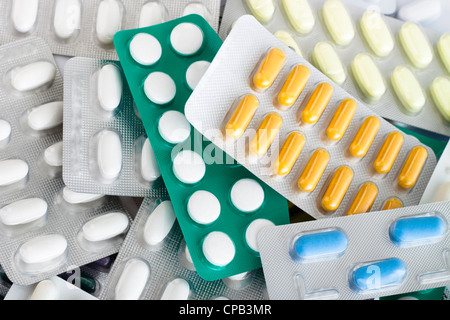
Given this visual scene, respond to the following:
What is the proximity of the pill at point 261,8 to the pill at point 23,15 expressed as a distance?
528 mm

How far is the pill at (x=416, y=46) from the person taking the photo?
1.28 meters

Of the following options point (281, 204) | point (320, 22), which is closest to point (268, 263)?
point (281, 204)

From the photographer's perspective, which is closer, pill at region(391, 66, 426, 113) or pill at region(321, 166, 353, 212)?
pill at region(321, 166, 353, 212)

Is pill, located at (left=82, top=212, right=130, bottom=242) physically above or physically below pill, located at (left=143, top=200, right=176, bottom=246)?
below

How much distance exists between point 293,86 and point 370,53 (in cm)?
32

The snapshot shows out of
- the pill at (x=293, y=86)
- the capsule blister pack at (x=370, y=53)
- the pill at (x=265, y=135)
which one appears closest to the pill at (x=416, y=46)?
the capsule blister pack at (x=370, y=53)

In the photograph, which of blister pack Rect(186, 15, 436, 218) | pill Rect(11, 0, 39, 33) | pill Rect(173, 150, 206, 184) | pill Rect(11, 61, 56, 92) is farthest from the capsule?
pill Rect(11, 0, 39, 33)

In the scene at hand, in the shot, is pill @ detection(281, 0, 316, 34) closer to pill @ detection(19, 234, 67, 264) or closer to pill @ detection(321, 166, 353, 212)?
pill @ detection(321, 166, 353, 212)

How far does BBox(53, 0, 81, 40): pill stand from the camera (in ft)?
4.11

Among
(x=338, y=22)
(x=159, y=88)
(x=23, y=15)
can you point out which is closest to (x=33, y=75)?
(x=23, y=15)

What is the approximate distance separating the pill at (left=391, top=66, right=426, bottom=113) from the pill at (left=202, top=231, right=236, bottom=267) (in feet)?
1.83

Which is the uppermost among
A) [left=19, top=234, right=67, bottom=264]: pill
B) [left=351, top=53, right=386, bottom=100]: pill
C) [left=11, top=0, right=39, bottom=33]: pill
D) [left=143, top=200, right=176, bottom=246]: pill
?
[left=351, top=53, right=386, bottom=100]: pill

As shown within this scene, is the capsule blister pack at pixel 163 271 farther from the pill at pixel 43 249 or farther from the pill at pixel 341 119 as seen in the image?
the pill at pixel 341 119

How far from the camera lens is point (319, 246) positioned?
3.36 feet
